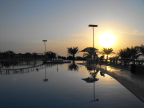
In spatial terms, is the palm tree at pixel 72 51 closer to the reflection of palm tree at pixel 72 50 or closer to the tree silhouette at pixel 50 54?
the reflection of palm tree at pixel 72 50

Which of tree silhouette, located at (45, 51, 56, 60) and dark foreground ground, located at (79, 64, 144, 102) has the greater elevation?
tree silhouette, located at (45, 51, 56, 60)

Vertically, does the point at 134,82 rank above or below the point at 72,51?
below

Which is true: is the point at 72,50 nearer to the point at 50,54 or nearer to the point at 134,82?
the point at 50,54

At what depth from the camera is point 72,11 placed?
1464cm

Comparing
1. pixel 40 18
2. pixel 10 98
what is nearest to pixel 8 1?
pixel 40 18

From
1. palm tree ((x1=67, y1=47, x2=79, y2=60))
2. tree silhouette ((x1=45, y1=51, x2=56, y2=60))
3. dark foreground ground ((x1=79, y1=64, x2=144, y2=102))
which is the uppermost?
palm tree ((x1=67, y1=47, x2=79, y2=60))

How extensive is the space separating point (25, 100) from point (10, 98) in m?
0.63

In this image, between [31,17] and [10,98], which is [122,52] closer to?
[31,17]

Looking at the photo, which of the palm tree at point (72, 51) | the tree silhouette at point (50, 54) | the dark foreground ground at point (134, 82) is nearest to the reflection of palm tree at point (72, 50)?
the palm tree at point (72, 51)

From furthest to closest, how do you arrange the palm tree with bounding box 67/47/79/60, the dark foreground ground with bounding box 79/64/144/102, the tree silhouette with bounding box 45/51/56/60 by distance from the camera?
the palm tree with bounding box 67/47/79/60, the tree silhouette with bounding box 45/51/56/60, the dark foreground ground with bounding box 79/64/144/102

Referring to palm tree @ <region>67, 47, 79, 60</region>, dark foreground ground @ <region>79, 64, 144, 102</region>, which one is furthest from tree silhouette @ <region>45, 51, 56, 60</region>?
dark foreground ground @ <region>79, 64, 144, 102</region>

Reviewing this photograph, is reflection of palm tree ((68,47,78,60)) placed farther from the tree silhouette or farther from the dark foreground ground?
the dark foreground ground

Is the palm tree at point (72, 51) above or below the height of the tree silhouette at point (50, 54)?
above

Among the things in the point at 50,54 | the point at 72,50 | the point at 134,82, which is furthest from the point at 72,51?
the point at 134,82
